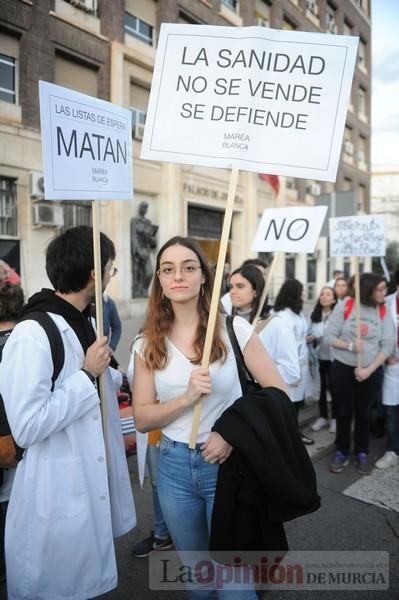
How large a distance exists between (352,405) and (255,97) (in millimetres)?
3246

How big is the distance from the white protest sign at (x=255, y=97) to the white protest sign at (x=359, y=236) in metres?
3.69

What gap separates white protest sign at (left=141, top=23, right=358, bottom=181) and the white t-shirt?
0.78 meters

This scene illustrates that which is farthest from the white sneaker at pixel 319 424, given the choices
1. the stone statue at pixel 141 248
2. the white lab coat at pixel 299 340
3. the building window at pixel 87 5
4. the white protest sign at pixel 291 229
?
the building window at pixel 87 5

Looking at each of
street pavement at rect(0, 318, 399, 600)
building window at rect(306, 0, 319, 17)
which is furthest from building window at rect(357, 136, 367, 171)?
street pavement at rect(0, 318, 399, 600)

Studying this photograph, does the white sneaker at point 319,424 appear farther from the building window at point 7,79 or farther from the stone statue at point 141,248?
the building window at point 7,79

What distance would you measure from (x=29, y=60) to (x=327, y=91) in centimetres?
1049

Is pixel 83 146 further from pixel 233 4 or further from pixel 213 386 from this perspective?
pixel 233 4

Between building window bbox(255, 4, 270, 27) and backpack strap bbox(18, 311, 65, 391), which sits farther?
building window bbox(255, 4, 270, 27)

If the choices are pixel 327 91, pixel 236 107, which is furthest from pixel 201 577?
pixel 327 91

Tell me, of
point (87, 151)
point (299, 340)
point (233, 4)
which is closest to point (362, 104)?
point (233, 4)

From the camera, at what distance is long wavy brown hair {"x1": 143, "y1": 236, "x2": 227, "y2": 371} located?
6.27ft

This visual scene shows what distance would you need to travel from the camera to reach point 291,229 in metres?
4.15

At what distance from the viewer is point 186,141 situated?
1.94 meters

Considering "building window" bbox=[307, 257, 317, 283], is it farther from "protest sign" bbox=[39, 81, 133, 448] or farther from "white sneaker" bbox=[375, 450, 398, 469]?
"protest sign" bbox=[39, 81, 133, 448]
